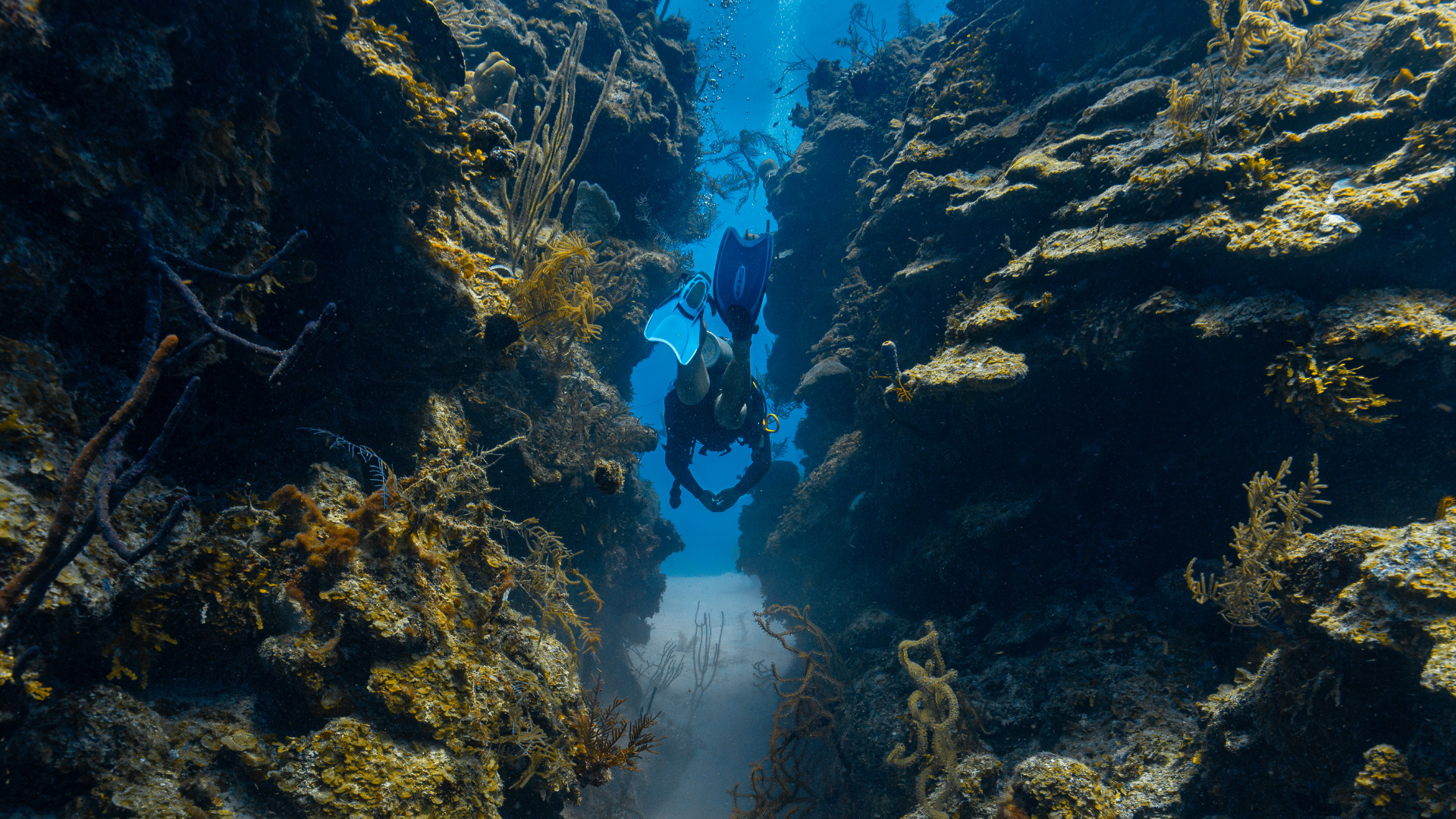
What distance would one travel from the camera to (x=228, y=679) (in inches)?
82.1

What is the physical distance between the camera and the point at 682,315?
540 cm

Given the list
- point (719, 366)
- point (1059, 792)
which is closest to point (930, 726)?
point (1059, 792)

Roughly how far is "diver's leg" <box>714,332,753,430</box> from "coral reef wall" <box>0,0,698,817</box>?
2687 millimetres

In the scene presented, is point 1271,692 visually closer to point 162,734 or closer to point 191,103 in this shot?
point 162,734

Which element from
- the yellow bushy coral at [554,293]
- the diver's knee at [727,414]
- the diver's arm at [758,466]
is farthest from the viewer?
the diver's arm at [758,466]

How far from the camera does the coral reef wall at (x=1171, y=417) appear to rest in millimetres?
2490

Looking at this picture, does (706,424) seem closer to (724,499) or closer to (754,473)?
(754,473)

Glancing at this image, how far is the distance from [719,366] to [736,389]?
59cm

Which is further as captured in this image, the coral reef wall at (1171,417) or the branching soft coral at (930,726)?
the branching soft coral at (930,726)

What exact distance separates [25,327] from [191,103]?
1057mm

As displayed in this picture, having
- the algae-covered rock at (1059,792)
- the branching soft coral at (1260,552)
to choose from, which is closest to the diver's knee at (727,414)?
the algae-covered rock at (1059,792)

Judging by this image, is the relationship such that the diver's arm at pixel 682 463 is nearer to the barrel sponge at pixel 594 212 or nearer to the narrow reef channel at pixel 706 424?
the narrow reef channel at pixel 706 424

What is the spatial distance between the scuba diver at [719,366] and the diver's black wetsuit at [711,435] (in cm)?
1

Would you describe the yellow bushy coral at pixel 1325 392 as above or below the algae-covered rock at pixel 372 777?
above
